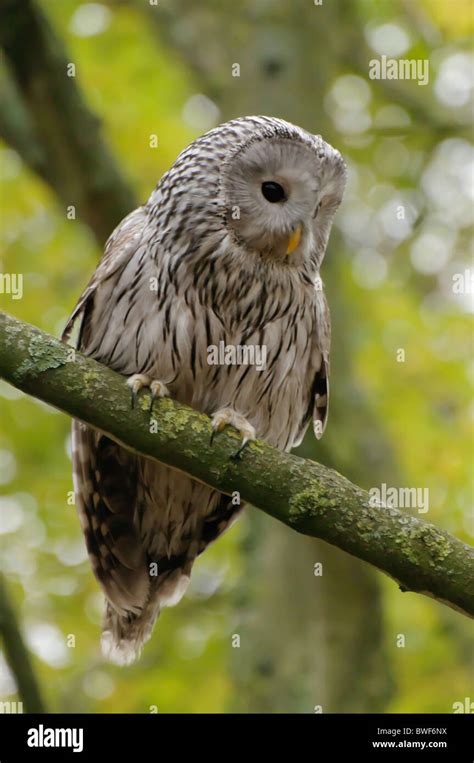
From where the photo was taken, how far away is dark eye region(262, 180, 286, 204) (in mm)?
4809

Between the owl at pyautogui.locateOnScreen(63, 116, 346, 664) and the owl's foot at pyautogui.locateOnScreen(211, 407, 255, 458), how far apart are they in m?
0.04

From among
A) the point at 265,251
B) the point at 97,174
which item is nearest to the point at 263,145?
the point at 265,251

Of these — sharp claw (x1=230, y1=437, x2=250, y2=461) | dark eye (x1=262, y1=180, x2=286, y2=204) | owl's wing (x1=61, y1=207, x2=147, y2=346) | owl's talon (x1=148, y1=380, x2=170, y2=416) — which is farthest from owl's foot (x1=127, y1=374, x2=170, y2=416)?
dark eye (x1=262, y1=180, x2=286, y2=204)

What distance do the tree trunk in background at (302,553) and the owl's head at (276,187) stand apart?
2422 mm

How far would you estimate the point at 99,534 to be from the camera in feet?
17.1

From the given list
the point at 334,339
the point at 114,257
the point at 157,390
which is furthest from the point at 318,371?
the point at 334,339

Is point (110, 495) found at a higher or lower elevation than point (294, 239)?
lower

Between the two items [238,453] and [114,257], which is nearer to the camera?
[238,453]

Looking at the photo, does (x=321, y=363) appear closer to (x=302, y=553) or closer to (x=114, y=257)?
(x=114, y=257)

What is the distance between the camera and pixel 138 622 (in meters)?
5.30

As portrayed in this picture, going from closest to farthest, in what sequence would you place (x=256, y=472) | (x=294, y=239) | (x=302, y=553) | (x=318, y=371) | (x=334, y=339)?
1. (x=256, y=472)
2. (x=294, y=239)
3. (x=318, y=371)
4. (x=334, y=339)
5. (x=302, y=553)

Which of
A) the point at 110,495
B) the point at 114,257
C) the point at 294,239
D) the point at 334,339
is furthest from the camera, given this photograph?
the point at 334,339

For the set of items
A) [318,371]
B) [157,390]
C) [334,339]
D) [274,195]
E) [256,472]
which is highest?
[334,339]

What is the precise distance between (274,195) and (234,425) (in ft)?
3.98
